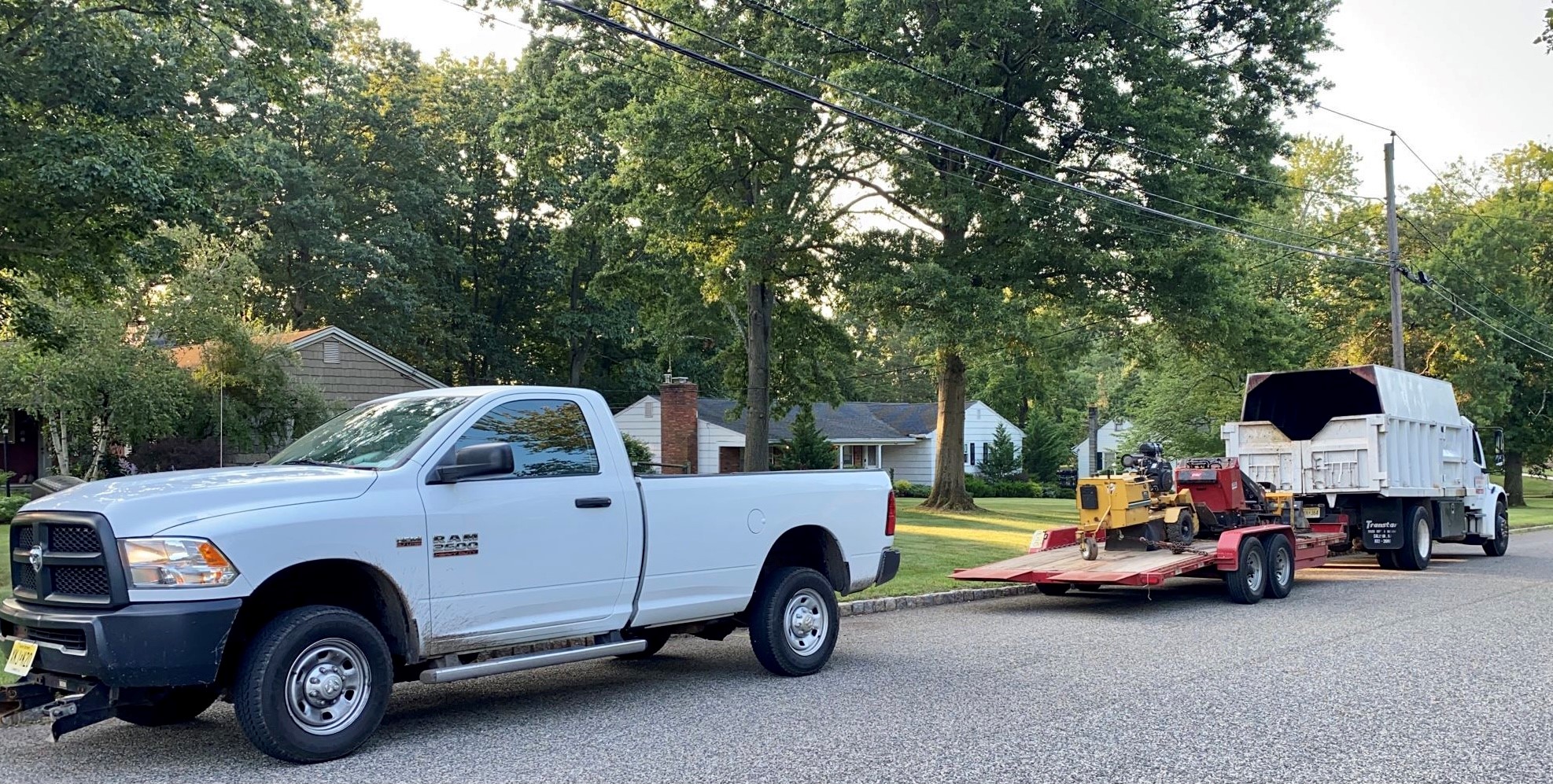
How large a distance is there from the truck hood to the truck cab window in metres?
0.85

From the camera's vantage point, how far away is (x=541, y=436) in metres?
7.64

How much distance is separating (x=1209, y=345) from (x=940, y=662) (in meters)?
22.9

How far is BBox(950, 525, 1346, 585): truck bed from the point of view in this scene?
12.6 metres

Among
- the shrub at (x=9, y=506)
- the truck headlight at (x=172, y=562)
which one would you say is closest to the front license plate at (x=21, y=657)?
the truck headlight at (x=172, y=562)

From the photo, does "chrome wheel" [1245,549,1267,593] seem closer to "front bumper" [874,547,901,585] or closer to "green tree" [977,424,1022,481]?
"front bumper" [874,547,901,585]

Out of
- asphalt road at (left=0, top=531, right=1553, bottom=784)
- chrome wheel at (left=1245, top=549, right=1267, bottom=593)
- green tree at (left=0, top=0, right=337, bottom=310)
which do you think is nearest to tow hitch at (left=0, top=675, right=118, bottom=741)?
asphalt road at (left=0, top=531, right=1553, bottom=784)

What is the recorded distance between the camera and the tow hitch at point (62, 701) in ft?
19.5

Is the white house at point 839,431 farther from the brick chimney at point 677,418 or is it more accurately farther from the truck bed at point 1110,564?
the truck bed at point 1110,564

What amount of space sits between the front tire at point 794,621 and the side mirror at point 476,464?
2679 millimetres

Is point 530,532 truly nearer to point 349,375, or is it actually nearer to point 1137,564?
point 1137,564

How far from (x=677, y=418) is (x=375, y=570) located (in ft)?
119

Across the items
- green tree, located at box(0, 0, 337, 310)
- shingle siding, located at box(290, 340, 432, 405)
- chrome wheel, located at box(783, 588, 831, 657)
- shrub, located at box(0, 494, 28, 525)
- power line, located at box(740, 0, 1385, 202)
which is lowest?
chrome wheel, located at box(783, 588, 831, 657)

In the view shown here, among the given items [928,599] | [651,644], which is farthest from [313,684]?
[928,599]

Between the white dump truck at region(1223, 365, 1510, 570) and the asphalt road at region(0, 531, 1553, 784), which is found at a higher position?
the white dump truck at region(1223, 365, 1510, 570)
